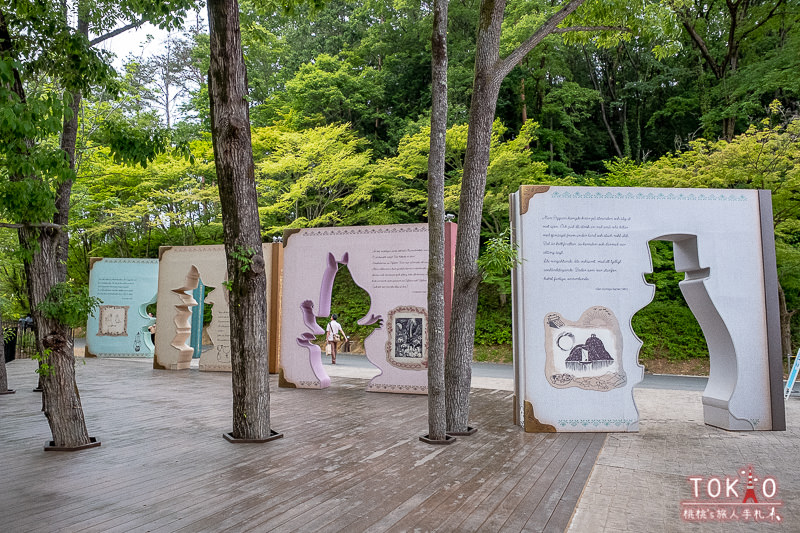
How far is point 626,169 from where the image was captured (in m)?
15.8

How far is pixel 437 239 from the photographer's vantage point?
5641mm

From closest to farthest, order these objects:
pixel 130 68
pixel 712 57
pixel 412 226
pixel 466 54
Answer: pixel 412 226
pixel 130 68
pixel 712 57
pixel 466 54

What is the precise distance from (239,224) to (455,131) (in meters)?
11.2

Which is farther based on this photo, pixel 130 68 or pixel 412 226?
pixel 130 68

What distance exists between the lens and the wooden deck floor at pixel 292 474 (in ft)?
11.3

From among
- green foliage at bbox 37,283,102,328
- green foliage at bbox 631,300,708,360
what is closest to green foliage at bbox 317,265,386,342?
green foliage at bbox 631,300,708,360

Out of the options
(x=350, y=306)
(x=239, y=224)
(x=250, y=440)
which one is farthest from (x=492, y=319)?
(x=239, y=224)

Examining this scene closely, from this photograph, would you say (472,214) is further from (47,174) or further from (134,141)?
(47,174)

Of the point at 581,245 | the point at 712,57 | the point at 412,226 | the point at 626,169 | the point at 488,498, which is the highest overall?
the point at 712,57

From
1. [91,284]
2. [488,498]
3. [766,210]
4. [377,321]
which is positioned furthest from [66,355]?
[91,284]

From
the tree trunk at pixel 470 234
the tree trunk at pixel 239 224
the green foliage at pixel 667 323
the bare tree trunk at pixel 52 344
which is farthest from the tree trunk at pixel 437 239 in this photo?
the green foliage at pixel 667 323

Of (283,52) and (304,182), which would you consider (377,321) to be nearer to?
(304,182)

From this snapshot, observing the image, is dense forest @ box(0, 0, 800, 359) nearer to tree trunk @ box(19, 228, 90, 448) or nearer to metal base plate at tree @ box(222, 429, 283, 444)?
tree trunk @ box(19, 228, 90, 448)

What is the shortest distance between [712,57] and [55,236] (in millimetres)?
20074
